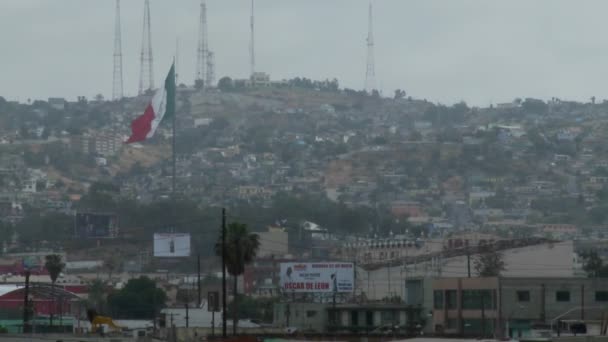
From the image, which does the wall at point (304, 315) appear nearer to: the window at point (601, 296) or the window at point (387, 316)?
the window at point (387, 316)

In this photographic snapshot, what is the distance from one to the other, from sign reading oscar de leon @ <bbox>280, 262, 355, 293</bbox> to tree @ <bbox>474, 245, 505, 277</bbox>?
47.9 ft

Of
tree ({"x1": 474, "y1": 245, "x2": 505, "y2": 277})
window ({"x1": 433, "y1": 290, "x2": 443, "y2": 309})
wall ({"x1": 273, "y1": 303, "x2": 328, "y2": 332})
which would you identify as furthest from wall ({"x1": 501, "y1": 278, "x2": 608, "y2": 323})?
tree ({"x1": 474, "y1": 245, "x2": 505, "y2": 277})

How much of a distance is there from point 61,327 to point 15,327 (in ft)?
21.3

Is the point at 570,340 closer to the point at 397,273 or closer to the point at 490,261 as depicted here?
the point at 490,261

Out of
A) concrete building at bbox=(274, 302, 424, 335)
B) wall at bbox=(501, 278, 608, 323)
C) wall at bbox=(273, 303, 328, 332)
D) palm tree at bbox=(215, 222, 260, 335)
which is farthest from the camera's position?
wall at bbox=(273, 303, 328, 332)

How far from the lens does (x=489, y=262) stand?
588ft

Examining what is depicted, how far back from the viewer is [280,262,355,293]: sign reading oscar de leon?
→ 16062cm

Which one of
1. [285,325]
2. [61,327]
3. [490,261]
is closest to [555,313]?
[285,325]

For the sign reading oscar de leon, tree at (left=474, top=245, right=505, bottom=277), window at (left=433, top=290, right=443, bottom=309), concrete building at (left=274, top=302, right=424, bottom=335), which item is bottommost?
concrete building at (left=274, top=302, right=424, bottom=335)

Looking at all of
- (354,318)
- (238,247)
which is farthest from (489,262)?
(238,247)

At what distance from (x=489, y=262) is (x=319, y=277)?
22072mm

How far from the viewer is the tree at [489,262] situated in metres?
175

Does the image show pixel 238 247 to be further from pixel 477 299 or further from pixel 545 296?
pixel 545 296

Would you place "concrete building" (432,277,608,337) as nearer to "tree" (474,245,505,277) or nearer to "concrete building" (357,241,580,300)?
"tree" (474,245,505,277)
